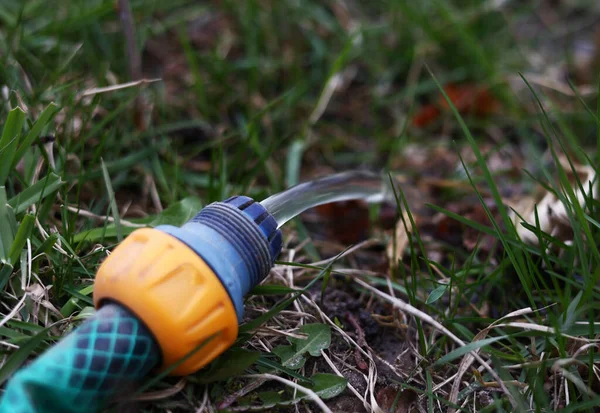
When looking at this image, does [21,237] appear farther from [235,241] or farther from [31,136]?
[235,241]

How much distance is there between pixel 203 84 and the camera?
257cm

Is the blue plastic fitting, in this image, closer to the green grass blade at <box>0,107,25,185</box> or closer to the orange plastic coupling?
the orange plastic coupling

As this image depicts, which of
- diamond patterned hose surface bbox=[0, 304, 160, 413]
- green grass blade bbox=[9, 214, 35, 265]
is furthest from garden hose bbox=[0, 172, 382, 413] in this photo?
green grass blade bbox=[9, 214, 35, 265]

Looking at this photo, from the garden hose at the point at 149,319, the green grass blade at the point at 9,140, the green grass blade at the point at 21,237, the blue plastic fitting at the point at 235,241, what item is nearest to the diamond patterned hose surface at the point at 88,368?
the garden hose at the point at 149,319

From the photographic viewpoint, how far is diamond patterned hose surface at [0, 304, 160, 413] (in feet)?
3.52

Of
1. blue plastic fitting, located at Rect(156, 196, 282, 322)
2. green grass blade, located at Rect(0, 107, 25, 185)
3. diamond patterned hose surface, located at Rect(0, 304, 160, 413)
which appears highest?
green grass blade, located at Rect(0, 107, 25, 185)

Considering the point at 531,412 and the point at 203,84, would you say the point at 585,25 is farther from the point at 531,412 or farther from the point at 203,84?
the point at 531,412

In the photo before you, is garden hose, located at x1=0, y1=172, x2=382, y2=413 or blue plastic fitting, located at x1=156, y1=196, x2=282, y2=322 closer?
garden hose, located at x1=0, y1=172, x2=382, y2=413

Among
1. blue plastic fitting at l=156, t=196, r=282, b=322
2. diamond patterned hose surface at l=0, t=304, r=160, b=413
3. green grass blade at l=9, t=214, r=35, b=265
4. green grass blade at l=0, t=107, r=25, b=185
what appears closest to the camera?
diamond patterned hose surface at l=0, t=304, r=160, b=413

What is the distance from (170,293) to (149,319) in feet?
0.20

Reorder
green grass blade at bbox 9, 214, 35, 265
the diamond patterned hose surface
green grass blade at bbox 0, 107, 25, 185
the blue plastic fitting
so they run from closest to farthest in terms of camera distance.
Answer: the diamond patterned hose surface
the blue plastic fitting
green grass blade at bbox 9, 214, 35, 265
green grass blade at bbox 0, 107, 25, 185

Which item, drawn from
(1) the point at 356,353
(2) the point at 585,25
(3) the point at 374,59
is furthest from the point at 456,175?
(2) the point at 585,25

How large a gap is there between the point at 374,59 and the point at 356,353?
5.90 ft

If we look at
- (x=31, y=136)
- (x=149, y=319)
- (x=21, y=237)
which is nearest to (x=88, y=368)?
(x=149, y=319)
